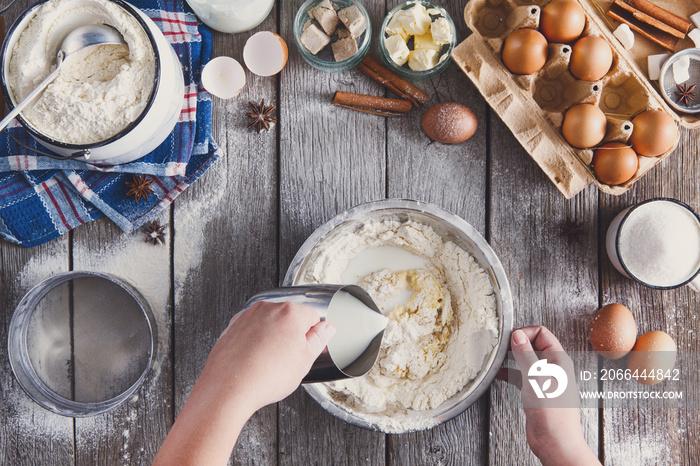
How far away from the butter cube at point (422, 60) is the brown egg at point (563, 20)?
10.0 inches

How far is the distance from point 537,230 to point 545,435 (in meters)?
0.48

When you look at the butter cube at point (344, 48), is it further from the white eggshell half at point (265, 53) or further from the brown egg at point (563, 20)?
the brown egg at point (563, 20)

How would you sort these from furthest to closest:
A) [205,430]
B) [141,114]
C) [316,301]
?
[141,114] → [316,301] → [205,430]

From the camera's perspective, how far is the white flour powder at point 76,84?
1.05m

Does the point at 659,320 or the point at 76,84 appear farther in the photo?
the point at 659,320

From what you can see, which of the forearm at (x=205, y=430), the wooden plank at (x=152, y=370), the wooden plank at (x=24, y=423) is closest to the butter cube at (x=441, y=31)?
the wooden plank at (x=152, y=370)

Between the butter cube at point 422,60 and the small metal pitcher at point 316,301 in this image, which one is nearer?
the small metal pitcher at point 316,301

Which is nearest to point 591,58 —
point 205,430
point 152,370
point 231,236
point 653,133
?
point 653,133

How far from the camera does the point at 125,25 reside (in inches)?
42.1

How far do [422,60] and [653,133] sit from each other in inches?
21.4

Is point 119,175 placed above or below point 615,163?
above

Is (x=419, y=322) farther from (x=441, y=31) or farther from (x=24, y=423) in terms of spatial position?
(x=24, y=423)

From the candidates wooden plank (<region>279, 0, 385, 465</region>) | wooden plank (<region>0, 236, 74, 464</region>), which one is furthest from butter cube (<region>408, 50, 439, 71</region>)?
wooden plank (<region>0, 236, 74, 464</region>)

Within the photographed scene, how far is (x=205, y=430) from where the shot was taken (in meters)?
0.71
